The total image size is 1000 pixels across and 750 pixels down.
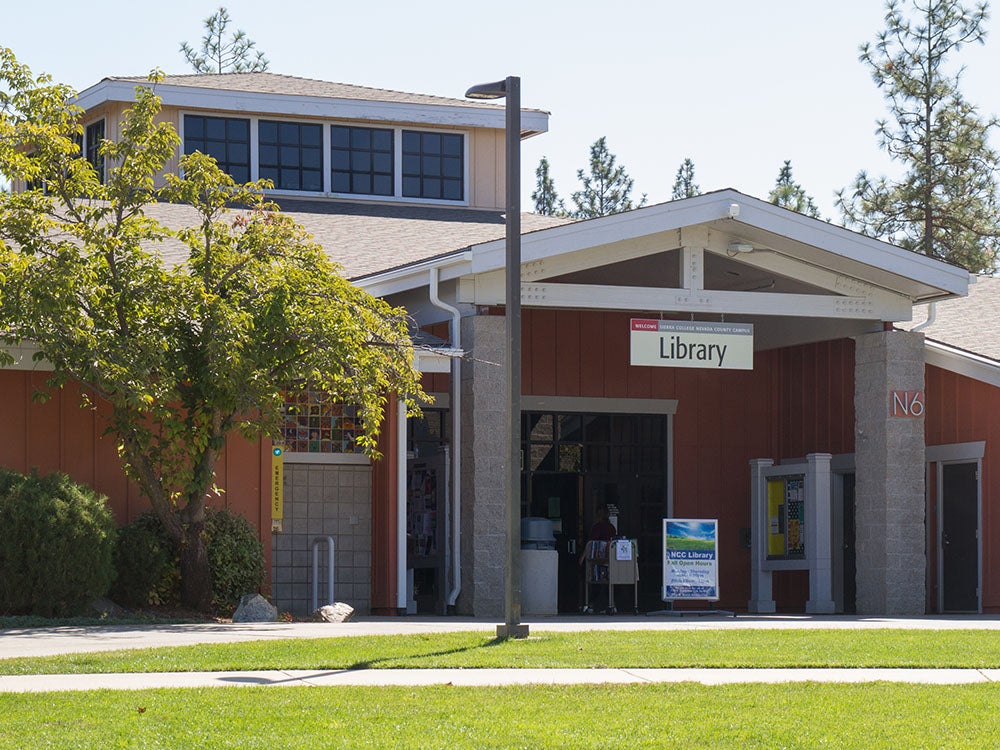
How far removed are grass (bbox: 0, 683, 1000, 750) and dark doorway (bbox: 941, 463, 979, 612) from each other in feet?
39.0

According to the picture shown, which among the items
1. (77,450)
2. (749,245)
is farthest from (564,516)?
(77,450)

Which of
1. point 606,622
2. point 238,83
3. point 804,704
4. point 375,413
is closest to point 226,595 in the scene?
point 375,413

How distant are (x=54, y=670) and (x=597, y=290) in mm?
10480

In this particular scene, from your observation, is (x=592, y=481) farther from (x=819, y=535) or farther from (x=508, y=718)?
(x=508, y=718)

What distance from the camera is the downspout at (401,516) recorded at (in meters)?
20.3

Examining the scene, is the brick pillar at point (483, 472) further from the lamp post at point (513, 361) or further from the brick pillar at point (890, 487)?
the brick pillar at point (890, 487)

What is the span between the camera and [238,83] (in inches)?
1134

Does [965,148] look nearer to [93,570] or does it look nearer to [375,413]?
[375,413]

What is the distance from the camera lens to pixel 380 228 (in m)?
25.2

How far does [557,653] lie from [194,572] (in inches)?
228

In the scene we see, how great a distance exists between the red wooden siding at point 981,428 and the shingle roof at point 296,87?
10.2 meters

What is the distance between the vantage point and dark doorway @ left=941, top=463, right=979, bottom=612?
22812 mm

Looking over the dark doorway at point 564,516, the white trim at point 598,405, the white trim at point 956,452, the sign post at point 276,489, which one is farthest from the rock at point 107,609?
the white trim at point 956,452

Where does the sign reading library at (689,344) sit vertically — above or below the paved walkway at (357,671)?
above
